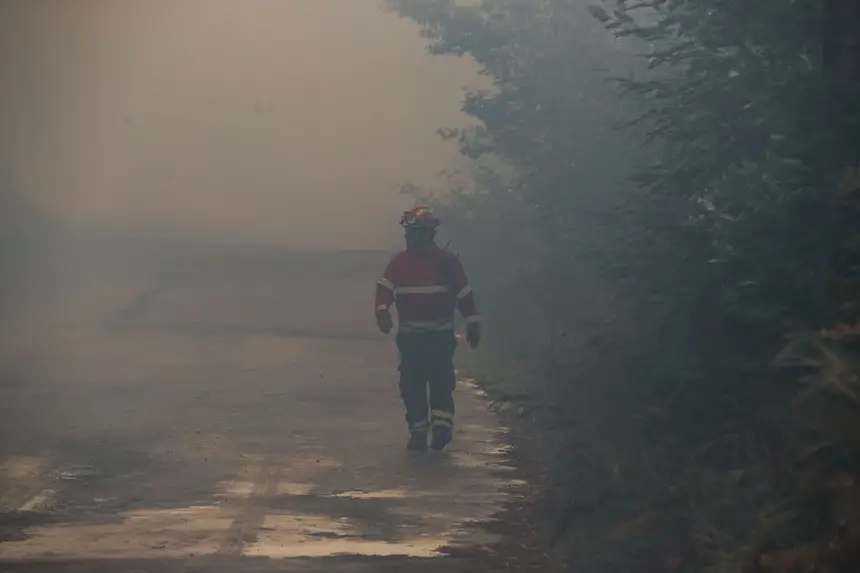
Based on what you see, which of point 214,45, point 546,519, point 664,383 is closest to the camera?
point 664,383

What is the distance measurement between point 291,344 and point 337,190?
131cm

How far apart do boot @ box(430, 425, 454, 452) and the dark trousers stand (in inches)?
1.1

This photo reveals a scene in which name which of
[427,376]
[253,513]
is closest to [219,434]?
[427,376]

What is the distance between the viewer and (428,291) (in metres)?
8.02

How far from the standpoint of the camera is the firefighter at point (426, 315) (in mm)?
8016

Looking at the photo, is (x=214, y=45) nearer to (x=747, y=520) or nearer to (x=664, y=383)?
(x=664, y=383)

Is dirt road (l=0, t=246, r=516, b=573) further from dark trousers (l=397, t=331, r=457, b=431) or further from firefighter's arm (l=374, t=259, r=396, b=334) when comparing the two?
firefighter's arm (l=374, t=259, r=396, b=334)

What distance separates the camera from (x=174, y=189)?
33.6 feet

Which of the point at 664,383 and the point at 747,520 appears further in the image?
the point at 664,383

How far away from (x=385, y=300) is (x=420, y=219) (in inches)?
22.2

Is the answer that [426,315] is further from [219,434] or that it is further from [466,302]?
[219,434]

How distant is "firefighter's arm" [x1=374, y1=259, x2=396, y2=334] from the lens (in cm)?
803

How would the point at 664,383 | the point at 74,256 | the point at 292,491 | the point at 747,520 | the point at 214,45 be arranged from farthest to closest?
the point at 74,256 → the point at 214,45 → the point at 292,491 → the point at 664,383 → the point at 747,520

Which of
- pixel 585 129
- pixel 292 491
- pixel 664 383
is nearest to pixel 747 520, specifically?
pixel 664 383
